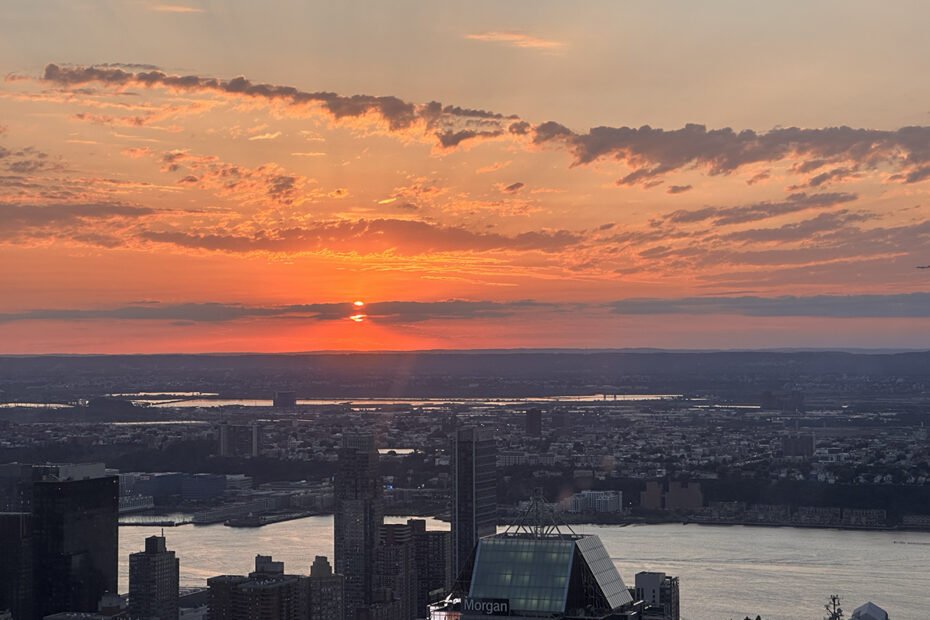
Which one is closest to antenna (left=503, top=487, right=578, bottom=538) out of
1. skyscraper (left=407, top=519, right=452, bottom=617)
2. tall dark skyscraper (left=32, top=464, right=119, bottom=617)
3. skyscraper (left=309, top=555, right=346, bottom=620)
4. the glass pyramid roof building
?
the glass pyramid roof building

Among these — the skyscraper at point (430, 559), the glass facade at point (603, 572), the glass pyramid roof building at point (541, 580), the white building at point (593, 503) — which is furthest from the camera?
the white building at point (593, 503)

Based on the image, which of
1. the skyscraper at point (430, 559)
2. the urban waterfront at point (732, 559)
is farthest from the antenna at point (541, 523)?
the skyscraper at point (430, 559)

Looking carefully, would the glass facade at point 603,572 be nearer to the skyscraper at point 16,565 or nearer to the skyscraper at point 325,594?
the skyscraper at point 325,594

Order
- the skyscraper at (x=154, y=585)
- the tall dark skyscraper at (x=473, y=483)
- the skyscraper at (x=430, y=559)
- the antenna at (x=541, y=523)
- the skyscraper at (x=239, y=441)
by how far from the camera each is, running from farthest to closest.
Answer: the skyscraper at (x=239, y=441) → the tall dark skyscraper at (x=473, y=483) → the skyscraper at (x=430, y=559) → the skyscraper at (x=154, y=585) → the antenna at (x=541, y=523)

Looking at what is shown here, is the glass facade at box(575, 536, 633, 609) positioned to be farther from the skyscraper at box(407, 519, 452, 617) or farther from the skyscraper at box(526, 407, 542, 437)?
the skyscraper at box(526, 407, 542, 437)

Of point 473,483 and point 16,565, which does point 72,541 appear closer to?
point 16,565

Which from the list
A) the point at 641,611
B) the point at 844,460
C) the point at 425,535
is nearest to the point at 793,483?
the point at 844,460
